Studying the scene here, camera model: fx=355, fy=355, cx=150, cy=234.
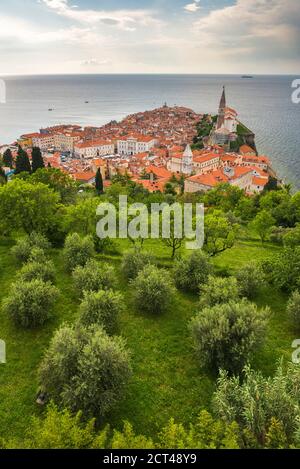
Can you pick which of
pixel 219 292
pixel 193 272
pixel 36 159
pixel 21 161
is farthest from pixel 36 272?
pixel 36 159

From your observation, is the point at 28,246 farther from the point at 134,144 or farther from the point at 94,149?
the point at 134,144

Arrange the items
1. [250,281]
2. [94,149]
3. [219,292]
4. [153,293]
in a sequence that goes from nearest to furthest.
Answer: [219,292]
[153,293]
[250,281]
[94,149]

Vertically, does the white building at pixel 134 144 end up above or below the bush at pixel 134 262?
above

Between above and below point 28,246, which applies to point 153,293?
below

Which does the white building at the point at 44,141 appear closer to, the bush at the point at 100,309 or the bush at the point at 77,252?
the bush at the point at 77,252

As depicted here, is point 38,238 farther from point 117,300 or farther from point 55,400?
point 55,400

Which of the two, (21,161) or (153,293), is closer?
(153,293)

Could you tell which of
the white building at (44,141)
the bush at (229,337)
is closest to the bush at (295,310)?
the bush at (229,337)
